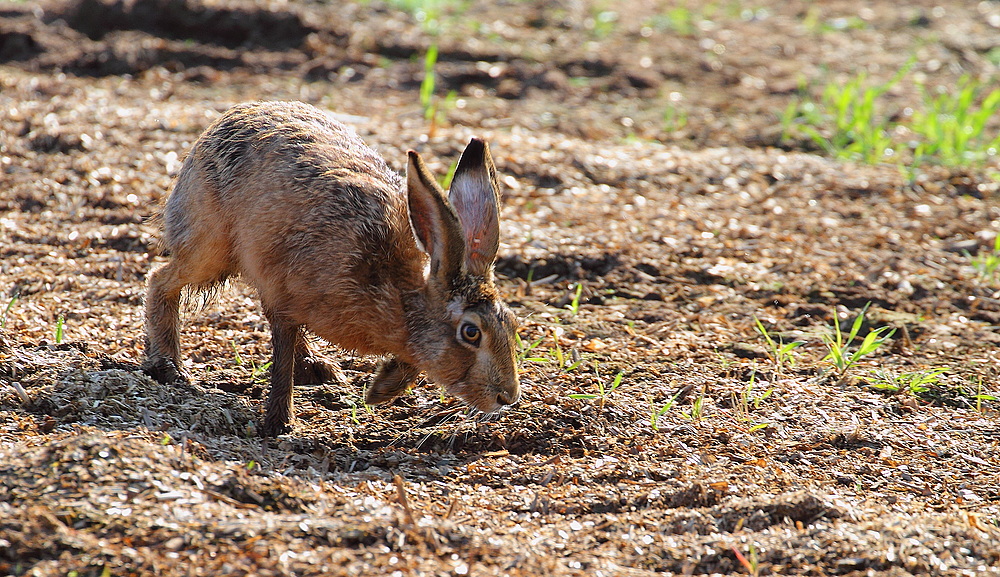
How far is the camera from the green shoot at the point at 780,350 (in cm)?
566

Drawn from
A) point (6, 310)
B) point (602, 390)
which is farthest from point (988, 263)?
point (6, 310)

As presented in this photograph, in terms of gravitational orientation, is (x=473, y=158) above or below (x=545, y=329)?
above

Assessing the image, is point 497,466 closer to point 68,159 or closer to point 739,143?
point 68,159

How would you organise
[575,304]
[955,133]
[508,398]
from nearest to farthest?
[508,398]
[575,304]
[955,133]

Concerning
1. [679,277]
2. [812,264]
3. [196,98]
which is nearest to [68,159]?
[196,98]

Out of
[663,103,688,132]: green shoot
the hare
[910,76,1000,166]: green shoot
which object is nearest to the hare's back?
the hare

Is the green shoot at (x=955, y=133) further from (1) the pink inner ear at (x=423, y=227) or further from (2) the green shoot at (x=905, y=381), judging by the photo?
(1) the pink inner ear at (x=423, y=227)

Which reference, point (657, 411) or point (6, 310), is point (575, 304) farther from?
point (6, 310)

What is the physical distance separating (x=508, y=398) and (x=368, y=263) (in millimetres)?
Answer: 887

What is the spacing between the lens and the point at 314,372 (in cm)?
538

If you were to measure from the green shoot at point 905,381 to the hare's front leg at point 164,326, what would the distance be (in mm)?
3591

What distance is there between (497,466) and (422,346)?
0.64 meters

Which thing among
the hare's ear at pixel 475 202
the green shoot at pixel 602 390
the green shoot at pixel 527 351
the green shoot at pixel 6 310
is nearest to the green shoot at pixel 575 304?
the green shoot at pixel 527 351

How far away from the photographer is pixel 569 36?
1134cm
